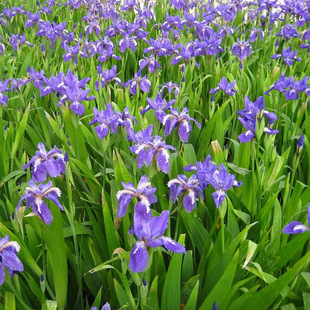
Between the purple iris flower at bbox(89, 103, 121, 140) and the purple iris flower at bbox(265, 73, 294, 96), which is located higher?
the purple iris flower at bbox(265, 73, 294, 96)

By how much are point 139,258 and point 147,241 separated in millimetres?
49

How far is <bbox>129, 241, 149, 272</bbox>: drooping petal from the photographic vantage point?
106 cm

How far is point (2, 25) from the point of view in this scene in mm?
4594

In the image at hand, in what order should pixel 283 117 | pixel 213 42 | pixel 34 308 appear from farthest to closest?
pixel 213 42, pixel 283 117, pixel 34 308

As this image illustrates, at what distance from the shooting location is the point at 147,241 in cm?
109

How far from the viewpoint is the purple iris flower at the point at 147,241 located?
1.06 meters

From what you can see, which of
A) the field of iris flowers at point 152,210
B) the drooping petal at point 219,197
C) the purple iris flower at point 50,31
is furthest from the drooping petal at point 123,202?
the purple iris flower at point 50,31

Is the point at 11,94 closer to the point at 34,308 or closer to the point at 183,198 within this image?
the point at 34,308

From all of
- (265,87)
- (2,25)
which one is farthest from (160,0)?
(265,87)

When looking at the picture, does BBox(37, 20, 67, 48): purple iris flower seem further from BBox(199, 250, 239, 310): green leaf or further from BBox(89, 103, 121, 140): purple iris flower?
BBox(199, 250, 239, 310): green leaf

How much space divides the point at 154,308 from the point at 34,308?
0.50m

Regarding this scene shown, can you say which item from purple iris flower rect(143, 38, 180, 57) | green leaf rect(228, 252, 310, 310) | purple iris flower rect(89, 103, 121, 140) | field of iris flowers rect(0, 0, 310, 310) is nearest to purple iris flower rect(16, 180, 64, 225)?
field of iris flowers rect(0, 0, 310, 310)

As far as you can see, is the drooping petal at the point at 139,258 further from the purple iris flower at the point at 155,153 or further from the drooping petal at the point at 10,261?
the purple iris flower at the point at 155,153

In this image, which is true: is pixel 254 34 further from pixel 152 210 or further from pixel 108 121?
pixel 152 210
